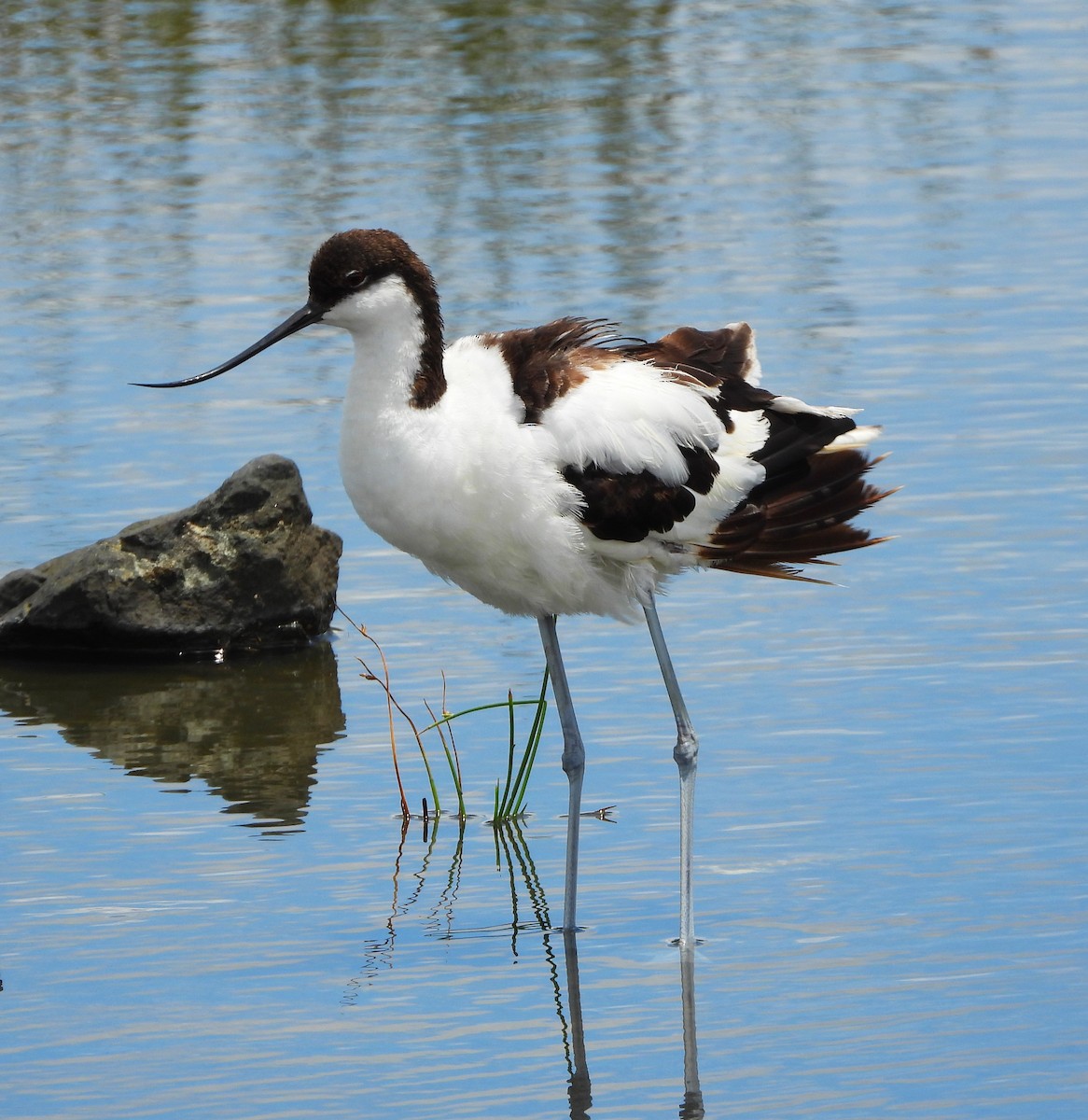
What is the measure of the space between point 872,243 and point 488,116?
5181 mm

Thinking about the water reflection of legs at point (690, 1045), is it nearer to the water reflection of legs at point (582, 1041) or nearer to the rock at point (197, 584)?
the water reflection of legs at point (582, 1041)

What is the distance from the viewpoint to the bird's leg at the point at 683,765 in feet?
19.4

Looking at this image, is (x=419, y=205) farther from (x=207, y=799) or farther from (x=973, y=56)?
(x=207, y=799)

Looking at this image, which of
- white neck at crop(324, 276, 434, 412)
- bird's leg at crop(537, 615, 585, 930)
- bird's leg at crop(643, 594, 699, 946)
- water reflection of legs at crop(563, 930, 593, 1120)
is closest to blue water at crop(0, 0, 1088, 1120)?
water reflection of legs at crop(563, 930, 593, 1120)

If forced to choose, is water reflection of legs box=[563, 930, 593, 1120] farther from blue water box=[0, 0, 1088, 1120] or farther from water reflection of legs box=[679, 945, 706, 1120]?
water reflection of legs box=[679, 945, 706, 1120]

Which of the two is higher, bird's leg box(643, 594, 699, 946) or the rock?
bird's leg box(643, 594, 699, 946)

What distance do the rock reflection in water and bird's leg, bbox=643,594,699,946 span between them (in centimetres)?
129

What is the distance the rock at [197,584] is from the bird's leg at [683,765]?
267 cm

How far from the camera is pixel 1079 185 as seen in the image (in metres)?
14.1

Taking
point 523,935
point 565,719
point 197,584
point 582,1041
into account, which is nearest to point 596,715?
point 565,719

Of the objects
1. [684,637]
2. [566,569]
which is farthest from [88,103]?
[566,569]

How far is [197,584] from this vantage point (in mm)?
8641

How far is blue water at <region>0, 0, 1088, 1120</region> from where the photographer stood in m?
5.46

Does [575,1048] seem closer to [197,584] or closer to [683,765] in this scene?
[683,765]
